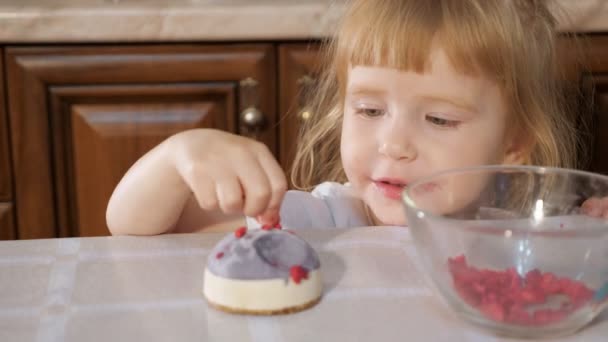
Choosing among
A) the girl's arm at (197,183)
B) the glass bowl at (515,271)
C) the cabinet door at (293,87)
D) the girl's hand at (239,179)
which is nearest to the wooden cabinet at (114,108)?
the cabinet door at (293,87)

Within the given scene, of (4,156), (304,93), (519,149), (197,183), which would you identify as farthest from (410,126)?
(4,156)

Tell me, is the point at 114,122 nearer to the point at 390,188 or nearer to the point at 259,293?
the point at 390,188

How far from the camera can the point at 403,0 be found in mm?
937

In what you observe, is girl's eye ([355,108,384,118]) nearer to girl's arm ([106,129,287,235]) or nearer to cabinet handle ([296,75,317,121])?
girl's arm ([106,129,287,235])

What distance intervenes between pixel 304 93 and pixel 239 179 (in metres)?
0.86

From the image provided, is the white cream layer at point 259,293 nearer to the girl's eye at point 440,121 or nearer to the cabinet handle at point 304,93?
the girl's eye at point 440,121

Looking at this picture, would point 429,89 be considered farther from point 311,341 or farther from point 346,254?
point 311,341

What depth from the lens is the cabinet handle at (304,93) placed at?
142 cm

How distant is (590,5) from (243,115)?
2.26 ft

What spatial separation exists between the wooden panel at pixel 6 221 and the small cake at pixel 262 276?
1128mm

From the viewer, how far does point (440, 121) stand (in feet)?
2.97

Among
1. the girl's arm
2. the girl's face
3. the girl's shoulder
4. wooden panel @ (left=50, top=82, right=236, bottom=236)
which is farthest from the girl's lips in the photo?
wooden panel @ (left=50, top=82, right=236, bottom=236)

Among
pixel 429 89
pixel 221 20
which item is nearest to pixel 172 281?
pixel 429 89

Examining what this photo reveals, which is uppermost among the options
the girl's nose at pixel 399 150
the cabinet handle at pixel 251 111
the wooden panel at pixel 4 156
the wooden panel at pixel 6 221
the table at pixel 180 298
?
the table at pixel 180 298
